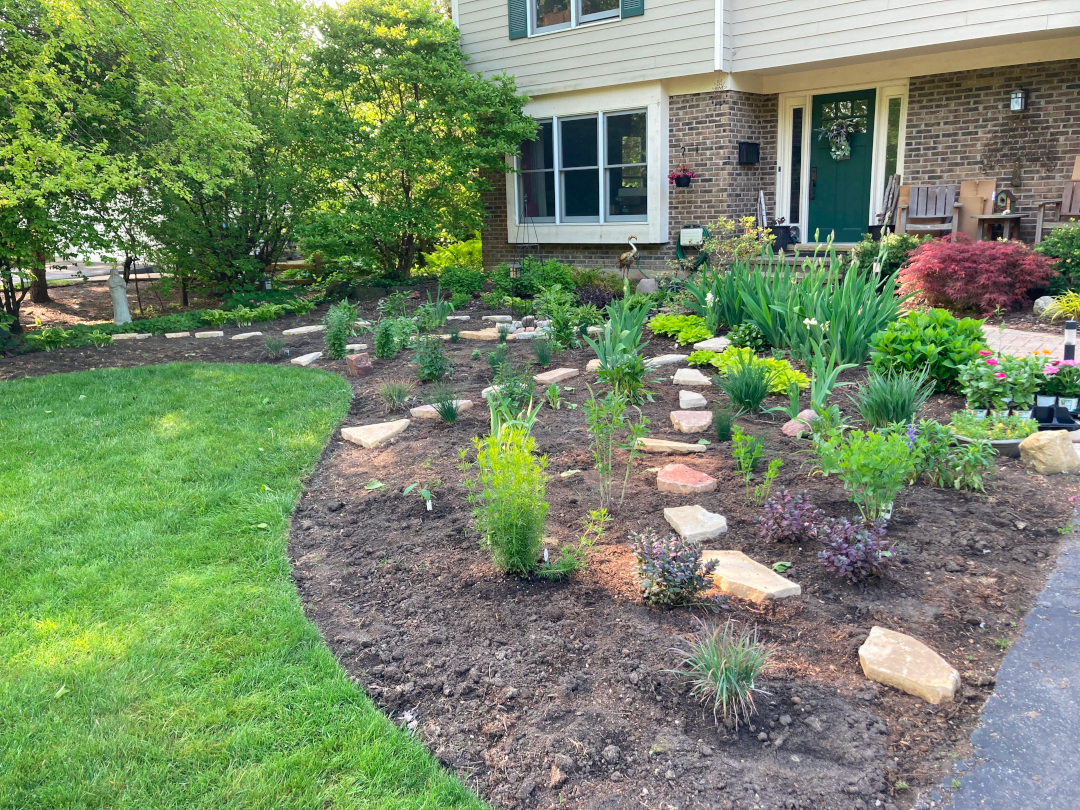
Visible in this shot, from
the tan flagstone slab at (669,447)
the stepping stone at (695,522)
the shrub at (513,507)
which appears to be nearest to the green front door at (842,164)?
the tan flagstone slab at (669,447)

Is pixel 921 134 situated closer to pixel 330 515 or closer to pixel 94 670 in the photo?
pixel 330 515

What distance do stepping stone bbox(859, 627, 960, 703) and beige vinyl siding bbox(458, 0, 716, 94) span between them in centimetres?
920

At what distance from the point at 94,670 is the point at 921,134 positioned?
35.0 ft

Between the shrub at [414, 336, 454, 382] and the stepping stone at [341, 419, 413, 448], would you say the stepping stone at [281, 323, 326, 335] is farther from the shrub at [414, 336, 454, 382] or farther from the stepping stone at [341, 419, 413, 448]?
the stepping stone at [341, 419, 413, 448]

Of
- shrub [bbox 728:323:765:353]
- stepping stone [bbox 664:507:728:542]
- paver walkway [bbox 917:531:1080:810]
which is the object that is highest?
shrub [bbox 728:323:765:353]

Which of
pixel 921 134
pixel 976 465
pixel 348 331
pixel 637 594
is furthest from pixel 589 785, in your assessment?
pixel 921 134

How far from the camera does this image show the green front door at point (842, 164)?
1055 centimetres

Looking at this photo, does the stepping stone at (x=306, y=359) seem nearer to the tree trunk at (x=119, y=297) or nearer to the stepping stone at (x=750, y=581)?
the tree trunk at (x=119, y=297)

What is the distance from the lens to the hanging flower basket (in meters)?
10.6

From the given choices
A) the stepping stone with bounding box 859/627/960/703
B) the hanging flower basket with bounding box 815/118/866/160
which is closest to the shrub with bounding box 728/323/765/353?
the stepping stone with bounding box 859/627/960/703

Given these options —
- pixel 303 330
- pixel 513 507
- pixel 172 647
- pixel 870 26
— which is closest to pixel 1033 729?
pixel 513 507

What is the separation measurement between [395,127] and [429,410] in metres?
6.88

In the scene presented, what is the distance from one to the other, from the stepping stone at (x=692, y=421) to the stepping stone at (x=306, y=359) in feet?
12.1

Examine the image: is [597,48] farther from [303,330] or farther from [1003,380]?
[1003,380]
